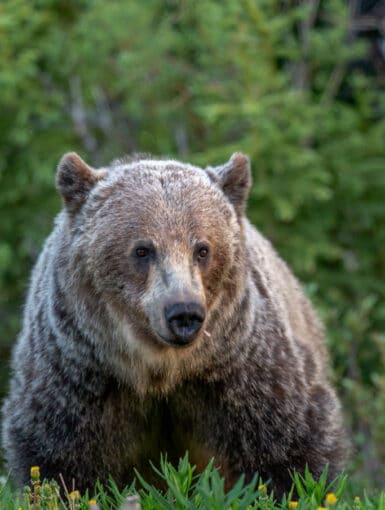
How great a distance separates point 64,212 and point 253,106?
4161 millimetres

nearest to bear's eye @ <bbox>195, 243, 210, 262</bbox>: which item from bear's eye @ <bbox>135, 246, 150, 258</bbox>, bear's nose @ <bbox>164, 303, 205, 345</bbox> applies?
bear's eye @ <bbox>135, 246, 150, 258</bbox>

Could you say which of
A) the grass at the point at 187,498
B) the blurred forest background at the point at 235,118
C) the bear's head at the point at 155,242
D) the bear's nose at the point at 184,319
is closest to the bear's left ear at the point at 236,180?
the bear's head at the point at 155,242

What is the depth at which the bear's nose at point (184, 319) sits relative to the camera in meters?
4.36

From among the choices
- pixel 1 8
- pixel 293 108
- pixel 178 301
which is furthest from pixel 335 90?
pixel 178 301

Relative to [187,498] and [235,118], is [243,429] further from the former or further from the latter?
[235,118]

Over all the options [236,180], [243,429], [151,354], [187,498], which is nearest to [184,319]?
[151,354]

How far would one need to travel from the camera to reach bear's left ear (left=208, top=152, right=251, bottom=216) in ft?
17.3

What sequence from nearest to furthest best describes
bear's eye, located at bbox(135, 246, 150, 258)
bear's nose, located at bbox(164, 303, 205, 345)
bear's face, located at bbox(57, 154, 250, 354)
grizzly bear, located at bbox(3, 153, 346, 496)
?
bear's nose, located at bbox(164, 303, 205, 345)
bear's face, located at bbox(57, 154, 250, 354)
bear's eye, located at bbox(135, 246, 150, 258)
grizzly bear, located at bbox(3, 153, 346, 496)

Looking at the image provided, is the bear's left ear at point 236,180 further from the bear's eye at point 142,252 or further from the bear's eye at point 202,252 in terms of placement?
the bear's eye at point 142,252

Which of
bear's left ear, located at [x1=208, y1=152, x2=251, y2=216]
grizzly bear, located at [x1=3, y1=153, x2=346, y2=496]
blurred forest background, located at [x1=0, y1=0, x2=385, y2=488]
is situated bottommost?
grizzly bear, located at [x1=3, y1=153, x2=346, y2=496]

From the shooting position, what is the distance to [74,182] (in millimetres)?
5195

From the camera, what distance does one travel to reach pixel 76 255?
5.03m

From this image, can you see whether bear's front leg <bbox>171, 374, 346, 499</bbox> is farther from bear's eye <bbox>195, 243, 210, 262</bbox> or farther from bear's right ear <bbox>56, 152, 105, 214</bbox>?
bear's right ear <bbox>56, 152, 105, 214</bbox>

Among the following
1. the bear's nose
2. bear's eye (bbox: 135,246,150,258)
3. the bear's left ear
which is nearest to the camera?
the bear's nose
